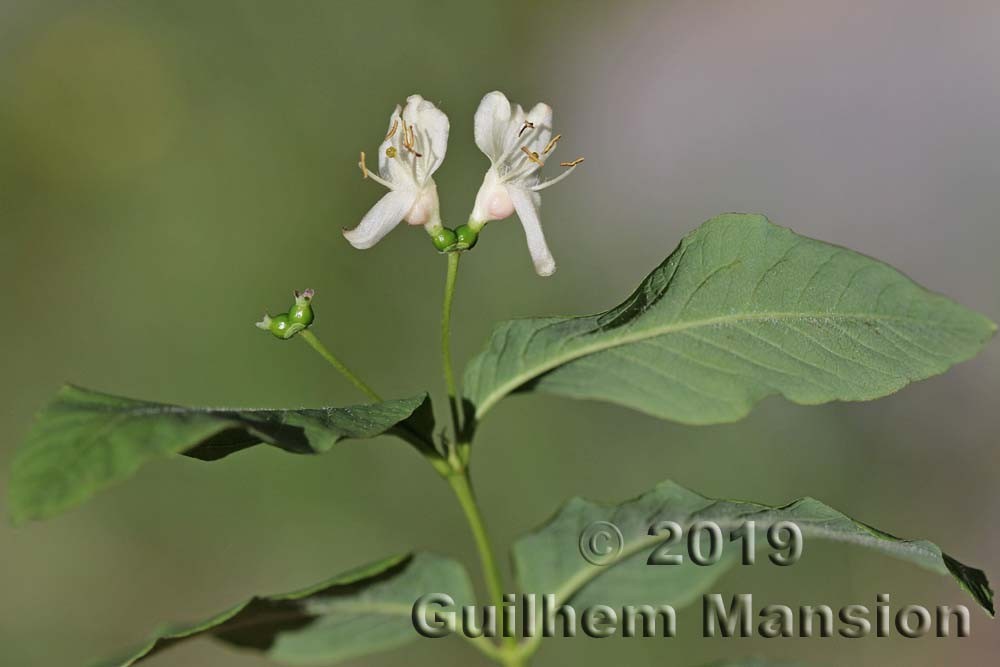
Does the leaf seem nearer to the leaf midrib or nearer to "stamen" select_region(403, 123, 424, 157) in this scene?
the leaf midrib

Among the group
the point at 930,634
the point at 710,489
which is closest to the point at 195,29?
the point at 710,489

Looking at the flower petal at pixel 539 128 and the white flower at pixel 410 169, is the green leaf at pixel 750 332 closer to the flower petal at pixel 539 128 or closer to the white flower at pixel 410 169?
the white flower at pixel 410 169

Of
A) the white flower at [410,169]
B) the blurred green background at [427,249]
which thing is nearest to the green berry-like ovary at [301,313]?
the white flower at [410,169]

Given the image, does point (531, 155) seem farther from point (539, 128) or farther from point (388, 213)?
point (388, 213)

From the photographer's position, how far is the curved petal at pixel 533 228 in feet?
4.52

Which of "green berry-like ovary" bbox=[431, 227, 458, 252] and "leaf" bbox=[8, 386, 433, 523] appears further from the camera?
"green berry-like ovary" bbox=[431, 227, 458, 252]

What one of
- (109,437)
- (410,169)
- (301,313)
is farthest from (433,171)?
(109,437)

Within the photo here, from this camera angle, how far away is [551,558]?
4.38 ft

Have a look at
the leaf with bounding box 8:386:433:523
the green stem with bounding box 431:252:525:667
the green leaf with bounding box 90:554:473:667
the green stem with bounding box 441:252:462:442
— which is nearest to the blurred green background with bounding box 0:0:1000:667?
the green leaf with bounding box 90:554:473:667

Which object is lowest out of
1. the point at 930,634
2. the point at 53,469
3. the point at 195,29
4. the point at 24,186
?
the point at 53,469

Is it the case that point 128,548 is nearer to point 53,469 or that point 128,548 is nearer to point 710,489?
point 710,489

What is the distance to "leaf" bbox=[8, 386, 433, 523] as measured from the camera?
0.81 meters

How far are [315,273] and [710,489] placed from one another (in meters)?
1.91

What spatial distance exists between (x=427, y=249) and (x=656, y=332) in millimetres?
3362
